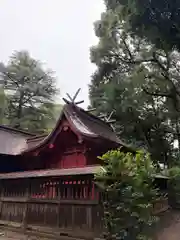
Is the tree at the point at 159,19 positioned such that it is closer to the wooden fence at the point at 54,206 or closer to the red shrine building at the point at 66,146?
the red shrine building at the point at 66,146

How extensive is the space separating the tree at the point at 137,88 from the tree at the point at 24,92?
7.73 meters

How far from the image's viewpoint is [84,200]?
802 cm

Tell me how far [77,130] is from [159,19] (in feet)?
26.5

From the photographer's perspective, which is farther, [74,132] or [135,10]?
[135,10]

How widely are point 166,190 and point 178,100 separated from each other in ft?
34.3

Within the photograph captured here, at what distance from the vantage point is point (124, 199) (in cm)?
706

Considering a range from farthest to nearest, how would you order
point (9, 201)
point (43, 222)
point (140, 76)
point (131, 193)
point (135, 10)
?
point (140, 76), point (135, 10), point (9, 201), point (43, 222), point (131, 193)

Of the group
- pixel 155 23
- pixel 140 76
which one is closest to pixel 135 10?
pixel 155 23

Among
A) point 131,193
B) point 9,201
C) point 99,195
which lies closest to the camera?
point 131,193

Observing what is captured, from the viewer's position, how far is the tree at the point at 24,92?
29141 mm

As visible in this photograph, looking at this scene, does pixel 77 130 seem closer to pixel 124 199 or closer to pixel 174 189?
pixel 124 199

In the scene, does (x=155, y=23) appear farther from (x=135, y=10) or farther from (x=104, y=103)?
(x=104, y=103)

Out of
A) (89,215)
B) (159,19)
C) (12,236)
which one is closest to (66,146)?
(12,236)

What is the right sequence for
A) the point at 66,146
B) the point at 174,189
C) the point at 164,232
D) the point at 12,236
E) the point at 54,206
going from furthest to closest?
the point at 66,146 → the point at 174,189 → the point at 12,236 → the point at 164,232 → the point at 54,206
